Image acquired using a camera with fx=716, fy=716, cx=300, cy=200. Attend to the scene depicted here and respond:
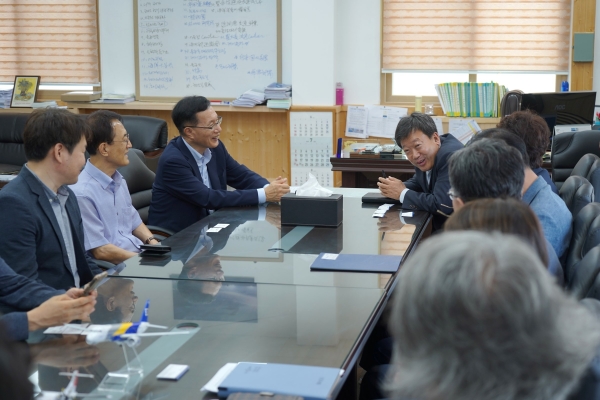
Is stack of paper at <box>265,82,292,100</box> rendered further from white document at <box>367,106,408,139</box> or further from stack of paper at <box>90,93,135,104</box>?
stack of paper at <box>90,93,135,104</box>

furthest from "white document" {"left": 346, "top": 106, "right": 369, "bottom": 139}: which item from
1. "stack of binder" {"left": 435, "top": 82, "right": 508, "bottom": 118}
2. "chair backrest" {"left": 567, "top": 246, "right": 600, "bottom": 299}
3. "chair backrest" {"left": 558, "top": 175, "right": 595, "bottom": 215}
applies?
"chair backrest" {"left": 567, "top": 246, "right": 600, "bottom": 299}

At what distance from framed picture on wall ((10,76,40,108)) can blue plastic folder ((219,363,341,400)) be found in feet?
19.2

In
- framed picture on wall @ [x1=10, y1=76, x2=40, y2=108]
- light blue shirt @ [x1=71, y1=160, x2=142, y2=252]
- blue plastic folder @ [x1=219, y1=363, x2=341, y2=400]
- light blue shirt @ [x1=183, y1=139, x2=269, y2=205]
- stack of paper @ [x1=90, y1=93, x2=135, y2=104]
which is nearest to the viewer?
blue plastic folder @ [x1=219, y1=363, x2=341, y2=400]

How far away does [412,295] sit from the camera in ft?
3.02

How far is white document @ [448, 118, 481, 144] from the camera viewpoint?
584 centimetres

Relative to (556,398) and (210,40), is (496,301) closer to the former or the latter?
(556,398)

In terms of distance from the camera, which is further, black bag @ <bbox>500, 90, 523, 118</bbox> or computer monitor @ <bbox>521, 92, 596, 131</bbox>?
black bag @ <bbox>500, 90, 523, 118</bbox>

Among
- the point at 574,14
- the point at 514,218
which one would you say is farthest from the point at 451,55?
the point at 514,218

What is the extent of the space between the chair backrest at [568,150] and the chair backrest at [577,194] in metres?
1.30

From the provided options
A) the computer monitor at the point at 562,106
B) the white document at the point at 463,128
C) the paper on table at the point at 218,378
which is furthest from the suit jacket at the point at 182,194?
the white document at the point at 463,128

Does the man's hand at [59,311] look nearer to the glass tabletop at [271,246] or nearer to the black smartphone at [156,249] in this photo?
the glass tabletop at [271,246]

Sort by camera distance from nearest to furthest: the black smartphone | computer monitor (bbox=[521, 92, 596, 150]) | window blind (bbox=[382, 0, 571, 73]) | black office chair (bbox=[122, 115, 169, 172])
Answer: the black smartphone < computer monitor (bbox=[521, 92, 596, 150]) < black office chair (bbox=[122, 115, 169, 172]) < window blind (bbox=[382, 0, 571, 73])

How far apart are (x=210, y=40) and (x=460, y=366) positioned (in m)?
5.86

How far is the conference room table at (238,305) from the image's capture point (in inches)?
64.7
